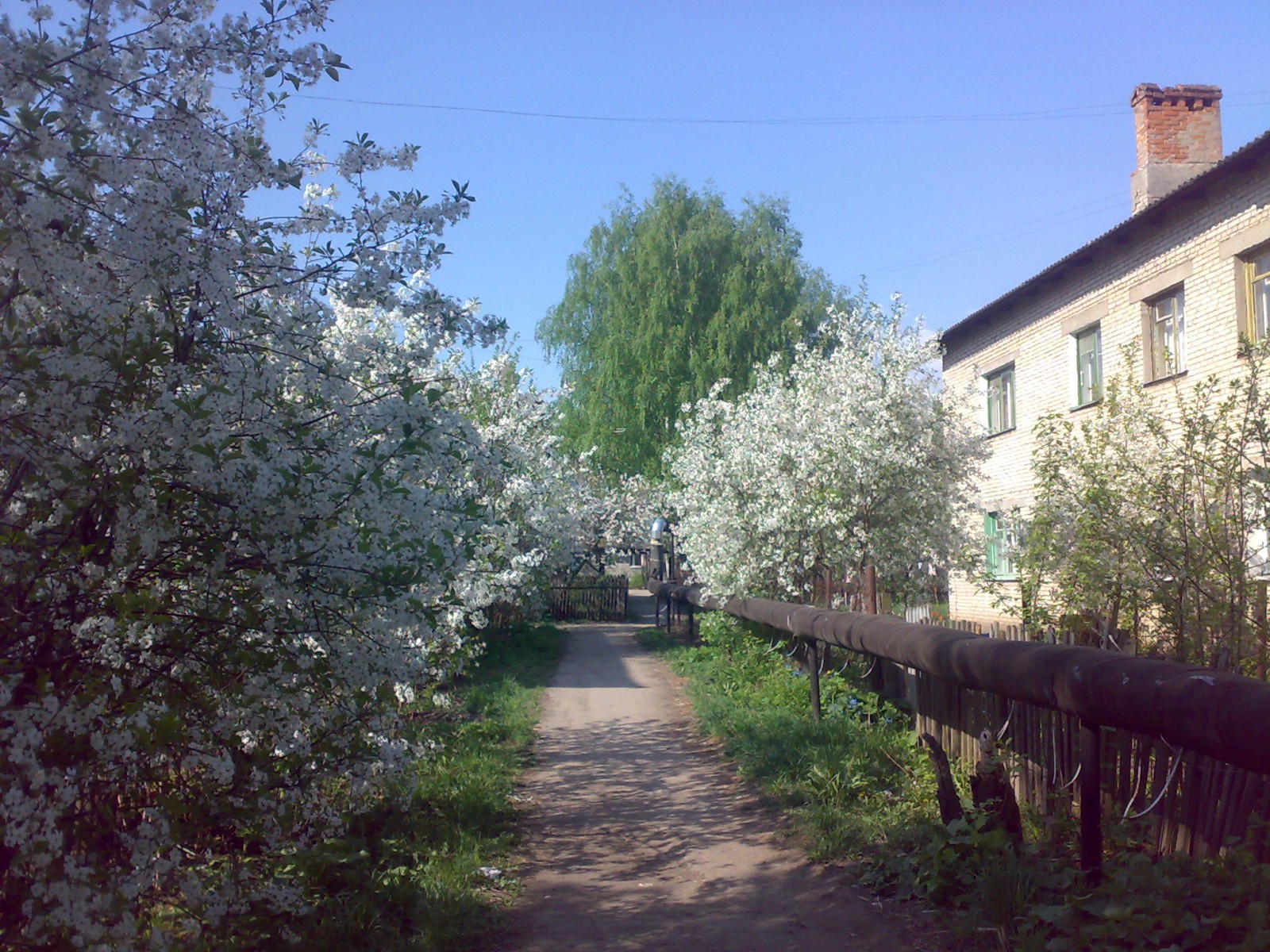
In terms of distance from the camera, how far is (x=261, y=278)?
14.3ft

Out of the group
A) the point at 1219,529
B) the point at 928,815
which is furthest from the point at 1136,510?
the point at 928,815

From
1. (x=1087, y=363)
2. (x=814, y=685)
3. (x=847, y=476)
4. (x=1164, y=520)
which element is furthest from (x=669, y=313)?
(x=1164, y=520)

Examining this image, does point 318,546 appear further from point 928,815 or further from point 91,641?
point 928,815

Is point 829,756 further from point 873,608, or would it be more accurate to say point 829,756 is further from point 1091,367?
point 1091,367

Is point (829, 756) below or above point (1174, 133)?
below

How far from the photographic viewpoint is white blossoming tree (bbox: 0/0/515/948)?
3.02 metres

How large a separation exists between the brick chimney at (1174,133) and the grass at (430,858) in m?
13.3

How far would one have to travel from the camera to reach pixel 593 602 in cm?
2962

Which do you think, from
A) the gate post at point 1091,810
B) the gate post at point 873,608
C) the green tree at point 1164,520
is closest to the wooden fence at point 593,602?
the gate post at point 873,608

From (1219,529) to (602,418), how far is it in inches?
742

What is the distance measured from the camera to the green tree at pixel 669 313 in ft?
80.6

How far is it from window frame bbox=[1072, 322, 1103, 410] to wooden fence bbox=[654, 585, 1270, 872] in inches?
368

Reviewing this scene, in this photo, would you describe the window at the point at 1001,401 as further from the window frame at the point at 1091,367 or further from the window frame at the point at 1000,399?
the window frame at the point at 1091,367

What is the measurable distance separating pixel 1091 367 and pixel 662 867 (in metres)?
12.5
